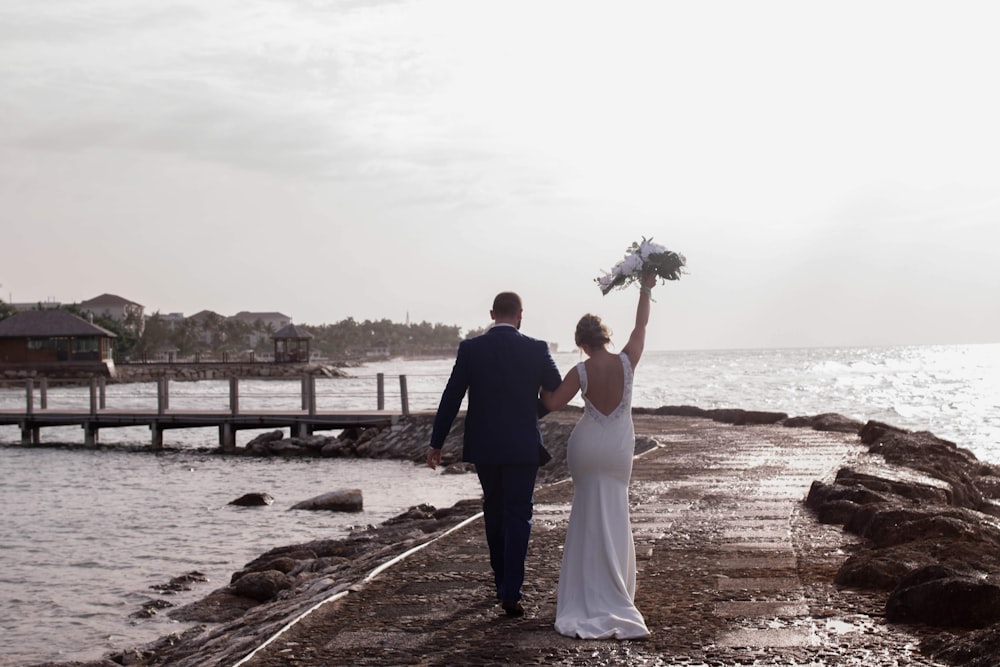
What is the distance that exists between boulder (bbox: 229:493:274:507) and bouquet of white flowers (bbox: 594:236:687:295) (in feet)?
50.7

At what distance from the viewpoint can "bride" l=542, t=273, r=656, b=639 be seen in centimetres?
659

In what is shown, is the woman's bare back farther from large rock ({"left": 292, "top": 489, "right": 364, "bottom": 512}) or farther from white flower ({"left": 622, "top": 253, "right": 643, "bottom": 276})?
large rock ({"left": 292, "top": 489, "right": 364, "bottom": 512})

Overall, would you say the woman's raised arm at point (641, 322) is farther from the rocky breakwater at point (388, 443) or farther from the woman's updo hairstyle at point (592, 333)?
the rocky breakwater at point (388, 443)

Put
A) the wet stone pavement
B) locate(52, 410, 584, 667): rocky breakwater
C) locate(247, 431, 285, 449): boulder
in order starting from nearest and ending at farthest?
the wet stone pavement, locate(52, 410, 584, 667): rocky breakwater, locate(247, 431, 285, 449): boulder

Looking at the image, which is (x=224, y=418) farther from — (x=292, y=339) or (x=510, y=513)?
(x=292, y=339)

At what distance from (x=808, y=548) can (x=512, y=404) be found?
350 centimetres

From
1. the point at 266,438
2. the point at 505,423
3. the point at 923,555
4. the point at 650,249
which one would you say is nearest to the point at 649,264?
the point at 650,249

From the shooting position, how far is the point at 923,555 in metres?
7.95

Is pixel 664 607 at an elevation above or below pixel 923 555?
below

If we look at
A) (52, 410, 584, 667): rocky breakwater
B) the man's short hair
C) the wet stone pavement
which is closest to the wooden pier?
(52, 410, 584, 667): rocky breakwater

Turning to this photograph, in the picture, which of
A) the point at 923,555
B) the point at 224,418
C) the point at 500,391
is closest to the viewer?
the point at 500,391

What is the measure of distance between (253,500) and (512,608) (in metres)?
15.4

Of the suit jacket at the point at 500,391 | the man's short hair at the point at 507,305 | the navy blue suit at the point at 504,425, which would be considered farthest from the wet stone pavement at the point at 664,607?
the man's short hair at the point at 507,305

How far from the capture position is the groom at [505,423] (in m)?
6.87
